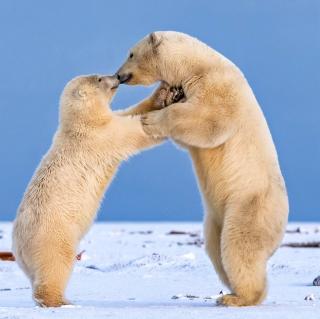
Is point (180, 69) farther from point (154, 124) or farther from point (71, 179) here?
point (71, 179)

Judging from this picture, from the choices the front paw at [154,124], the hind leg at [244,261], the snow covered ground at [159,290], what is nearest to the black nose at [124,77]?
the front paw at [154,124]

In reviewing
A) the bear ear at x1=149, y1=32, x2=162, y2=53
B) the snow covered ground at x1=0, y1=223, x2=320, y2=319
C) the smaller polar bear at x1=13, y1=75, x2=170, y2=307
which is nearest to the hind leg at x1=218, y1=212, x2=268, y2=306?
the snow covered ground at x1=0, y1=223, x2=320, y2=319

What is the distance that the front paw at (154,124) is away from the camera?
7990 millimetres

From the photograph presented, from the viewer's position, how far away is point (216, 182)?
7.96 meters

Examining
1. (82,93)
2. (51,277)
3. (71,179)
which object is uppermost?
(82,93)

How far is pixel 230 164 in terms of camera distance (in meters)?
7.93

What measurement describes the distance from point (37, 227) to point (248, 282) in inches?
74.9

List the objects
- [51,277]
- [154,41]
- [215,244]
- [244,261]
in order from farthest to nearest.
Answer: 1. [154,41]
2. [215,244]
3. [244,261]
4. [51,277]

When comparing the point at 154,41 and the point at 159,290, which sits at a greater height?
the point at 154,41

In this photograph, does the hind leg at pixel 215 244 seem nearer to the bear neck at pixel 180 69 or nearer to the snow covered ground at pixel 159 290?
the snow covered ground at pixel 159 290

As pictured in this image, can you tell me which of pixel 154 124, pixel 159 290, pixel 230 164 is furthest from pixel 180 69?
pixel 159 290

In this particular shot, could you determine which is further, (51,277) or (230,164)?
(230,164)

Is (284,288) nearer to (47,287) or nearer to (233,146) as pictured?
(233,146)

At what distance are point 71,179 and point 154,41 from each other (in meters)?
1.70
